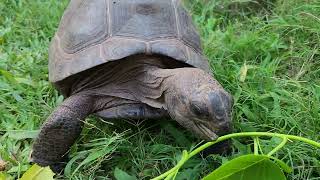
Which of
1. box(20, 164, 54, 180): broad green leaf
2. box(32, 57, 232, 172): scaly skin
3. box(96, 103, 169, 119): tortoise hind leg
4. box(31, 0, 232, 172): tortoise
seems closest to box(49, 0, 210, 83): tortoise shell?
box(31, 0, 232, 172): tortoise

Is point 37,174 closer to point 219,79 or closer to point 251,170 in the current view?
point 251,170

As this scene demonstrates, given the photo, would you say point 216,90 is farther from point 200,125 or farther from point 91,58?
point 91,58

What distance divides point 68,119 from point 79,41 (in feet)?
1.48

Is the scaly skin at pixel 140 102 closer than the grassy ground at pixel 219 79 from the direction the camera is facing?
Yes

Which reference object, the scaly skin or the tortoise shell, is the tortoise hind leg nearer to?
the scaly skin

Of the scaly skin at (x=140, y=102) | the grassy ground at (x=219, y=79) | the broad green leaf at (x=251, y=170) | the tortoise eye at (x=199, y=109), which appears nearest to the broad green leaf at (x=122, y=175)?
the grassy ground at (x=219, y=79)

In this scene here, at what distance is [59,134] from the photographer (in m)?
2.62

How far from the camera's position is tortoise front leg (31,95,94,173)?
261cm

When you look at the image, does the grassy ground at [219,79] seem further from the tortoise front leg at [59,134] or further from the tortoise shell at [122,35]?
the tortoise shell at [122,35]

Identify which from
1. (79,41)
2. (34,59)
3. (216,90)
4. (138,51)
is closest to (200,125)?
(216,90)

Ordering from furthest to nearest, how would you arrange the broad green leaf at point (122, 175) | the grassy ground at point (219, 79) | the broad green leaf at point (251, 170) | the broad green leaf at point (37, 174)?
the grassy ground at point (219, 79)
the broad green leaf at point (122, 175)
the broad green leaf at point (37, 174)
the broad green leaf at point (251, 170)

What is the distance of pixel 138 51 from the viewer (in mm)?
2631

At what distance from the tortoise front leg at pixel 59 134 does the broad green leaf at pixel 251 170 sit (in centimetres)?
120

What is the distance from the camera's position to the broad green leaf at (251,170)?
1.59m
